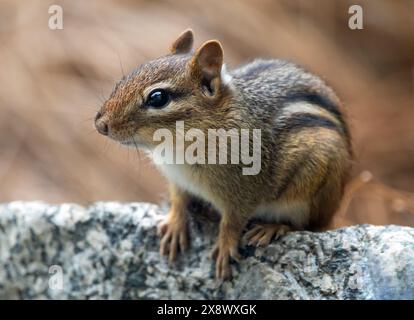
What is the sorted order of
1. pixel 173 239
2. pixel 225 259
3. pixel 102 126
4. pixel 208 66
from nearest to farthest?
pixel 102 126, pixel 208 66, pixel 225 259, pixel 173 239

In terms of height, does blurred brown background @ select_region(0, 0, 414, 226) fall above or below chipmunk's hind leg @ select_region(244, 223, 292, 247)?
above

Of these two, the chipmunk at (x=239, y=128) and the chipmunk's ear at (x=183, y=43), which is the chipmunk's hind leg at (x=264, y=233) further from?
the chipmunk's ear at (x=183, y=43)

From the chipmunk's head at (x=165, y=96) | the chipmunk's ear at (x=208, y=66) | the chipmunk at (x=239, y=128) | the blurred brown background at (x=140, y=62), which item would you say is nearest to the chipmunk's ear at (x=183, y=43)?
the chipmunk at (x=239, y=128)

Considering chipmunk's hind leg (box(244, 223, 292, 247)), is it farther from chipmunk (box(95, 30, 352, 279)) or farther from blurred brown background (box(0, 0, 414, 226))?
blurred brown background (box(0, 0, 414, 226))

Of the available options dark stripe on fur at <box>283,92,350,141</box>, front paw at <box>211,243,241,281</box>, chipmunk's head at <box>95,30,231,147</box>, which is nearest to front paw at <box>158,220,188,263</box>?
front paw at <box>211,243,241,281</box>

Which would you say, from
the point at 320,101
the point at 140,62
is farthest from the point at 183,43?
the point at 140,62

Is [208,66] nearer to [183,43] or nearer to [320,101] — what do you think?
[183,43]
